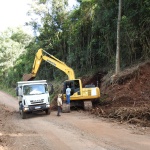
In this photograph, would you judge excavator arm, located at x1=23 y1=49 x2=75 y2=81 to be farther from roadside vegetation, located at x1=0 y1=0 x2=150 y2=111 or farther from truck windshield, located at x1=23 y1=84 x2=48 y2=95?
roadside vegetation, located at x1=0 y1=0 x2=150 y2=111

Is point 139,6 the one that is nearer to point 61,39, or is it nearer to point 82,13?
point 82,13

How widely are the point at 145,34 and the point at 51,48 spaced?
18.1 m

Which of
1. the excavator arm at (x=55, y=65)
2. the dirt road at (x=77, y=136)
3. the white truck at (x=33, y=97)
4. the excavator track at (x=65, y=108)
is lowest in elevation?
the dirt road at (x=77, y=136)

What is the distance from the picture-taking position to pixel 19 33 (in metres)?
74.1

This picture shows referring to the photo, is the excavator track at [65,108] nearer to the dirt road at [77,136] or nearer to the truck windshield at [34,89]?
the truck windshield at [34,89]

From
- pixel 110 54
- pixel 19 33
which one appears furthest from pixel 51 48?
pixel 19 33

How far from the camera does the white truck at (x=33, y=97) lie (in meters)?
16.8

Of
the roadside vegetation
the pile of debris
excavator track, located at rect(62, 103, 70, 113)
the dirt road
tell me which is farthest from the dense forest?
the dirt road

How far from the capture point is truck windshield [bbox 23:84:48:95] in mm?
17337

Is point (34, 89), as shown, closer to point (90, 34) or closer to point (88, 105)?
point (88, 105)

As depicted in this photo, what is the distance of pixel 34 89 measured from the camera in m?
17.5

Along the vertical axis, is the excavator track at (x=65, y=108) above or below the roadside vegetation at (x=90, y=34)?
below

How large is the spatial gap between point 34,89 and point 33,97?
70 centimetres

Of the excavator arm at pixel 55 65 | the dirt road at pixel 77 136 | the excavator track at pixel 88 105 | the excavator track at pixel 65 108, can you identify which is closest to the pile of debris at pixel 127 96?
the excavator track at pixel 88 105
